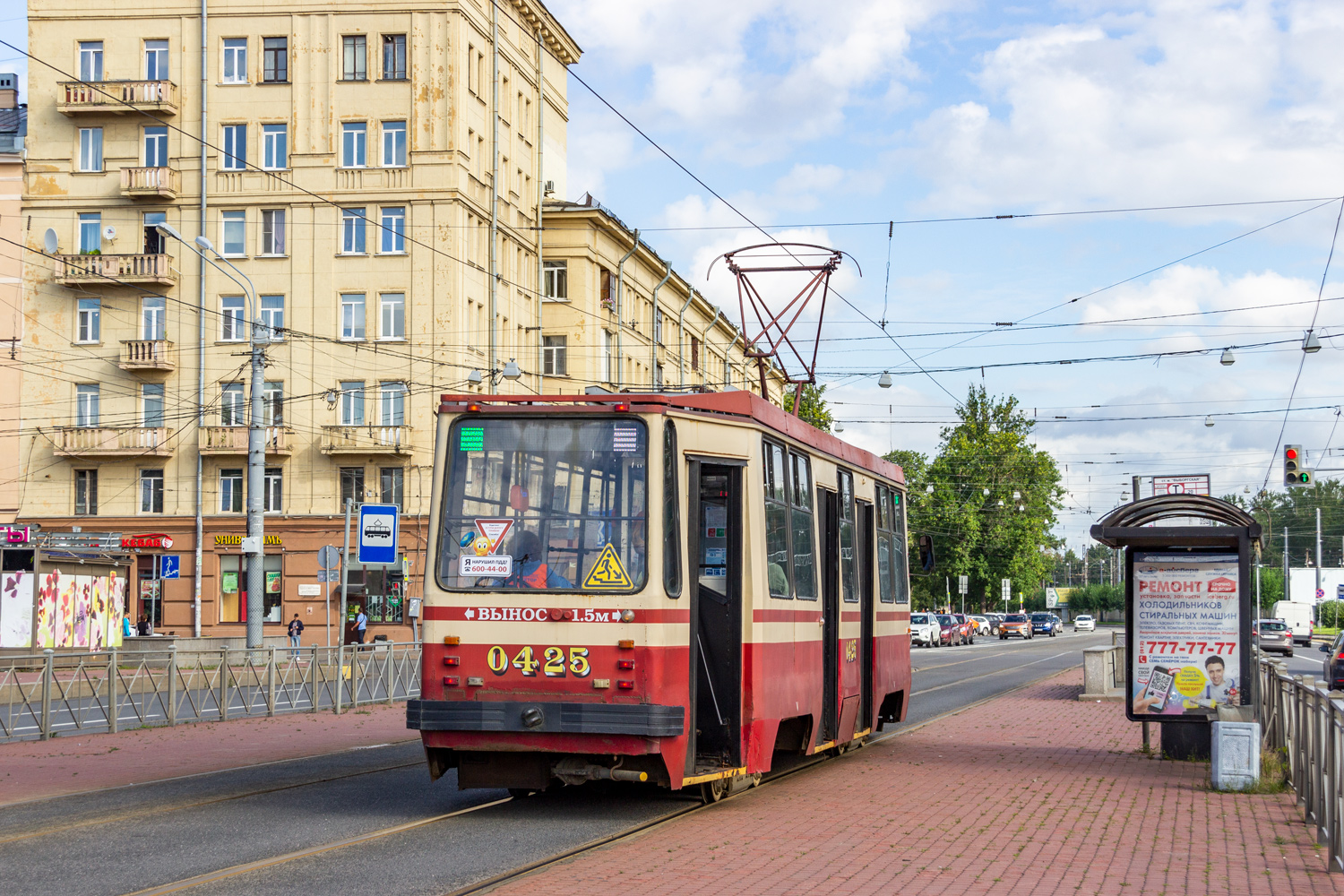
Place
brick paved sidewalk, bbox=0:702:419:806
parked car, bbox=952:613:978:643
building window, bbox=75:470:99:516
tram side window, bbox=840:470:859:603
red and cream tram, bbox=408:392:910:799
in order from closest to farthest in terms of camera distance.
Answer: red and cream tram, bbox=408:392:910:799 < brick paved sidewalk, bbox=0:702:419:806 < tram side window, bbox=840:470:859:603 < building window, bbox=75:470:99:516 < parked car, bbox=952:613:978:643

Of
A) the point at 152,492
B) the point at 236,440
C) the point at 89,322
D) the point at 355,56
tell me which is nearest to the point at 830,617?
the point at 236,440

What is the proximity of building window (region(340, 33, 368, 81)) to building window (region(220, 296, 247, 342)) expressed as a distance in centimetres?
789

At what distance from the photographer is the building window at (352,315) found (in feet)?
164

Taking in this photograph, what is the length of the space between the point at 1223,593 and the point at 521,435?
8.28m

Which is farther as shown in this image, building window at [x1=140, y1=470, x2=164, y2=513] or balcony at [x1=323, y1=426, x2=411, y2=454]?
building window at [x1=140, y1=470, x2=164, y2=513]

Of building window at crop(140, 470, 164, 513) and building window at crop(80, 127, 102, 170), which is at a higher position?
building window at crop(80, 127, 102, 170)

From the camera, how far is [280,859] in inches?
376

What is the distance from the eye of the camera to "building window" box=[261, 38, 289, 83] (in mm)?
49938

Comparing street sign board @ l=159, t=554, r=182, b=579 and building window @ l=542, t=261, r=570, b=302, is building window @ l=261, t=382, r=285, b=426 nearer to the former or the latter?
street sign board @ l=159, t=554, r=182, b=579

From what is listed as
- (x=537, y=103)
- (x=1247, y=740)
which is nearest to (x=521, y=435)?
(x=1247, y=740)

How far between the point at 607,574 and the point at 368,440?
39.1 meters

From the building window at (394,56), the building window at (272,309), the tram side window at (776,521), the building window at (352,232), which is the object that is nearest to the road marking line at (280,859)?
the tram side window at (776,521)

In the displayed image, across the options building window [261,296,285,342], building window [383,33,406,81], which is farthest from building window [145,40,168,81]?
building window [261,296,285,342]

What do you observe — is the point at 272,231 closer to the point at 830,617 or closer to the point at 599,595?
the point at 830,617
